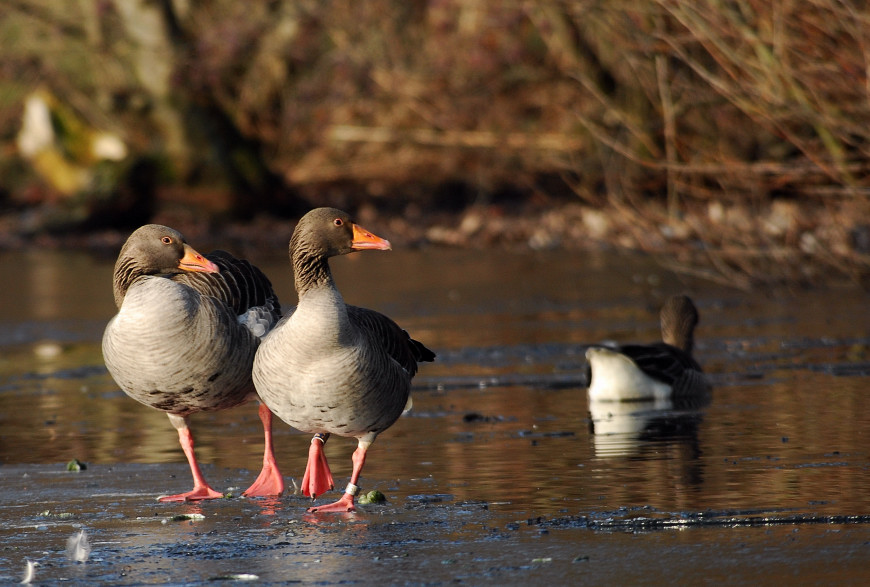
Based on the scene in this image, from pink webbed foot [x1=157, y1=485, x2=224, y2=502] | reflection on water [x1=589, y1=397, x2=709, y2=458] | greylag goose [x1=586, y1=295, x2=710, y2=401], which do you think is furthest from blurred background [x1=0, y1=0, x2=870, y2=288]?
pink webbed foot [x1=157, y1=485, x2=224, y2=502]

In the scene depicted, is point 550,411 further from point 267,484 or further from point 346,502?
point 346,502

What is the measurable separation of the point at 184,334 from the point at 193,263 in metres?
0.66

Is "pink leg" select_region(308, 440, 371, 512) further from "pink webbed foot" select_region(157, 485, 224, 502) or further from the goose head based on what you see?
the goose head

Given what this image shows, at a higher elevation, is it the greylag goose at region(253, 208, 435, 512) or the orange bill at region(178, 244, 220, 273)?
the orange bill at region(178, 244, 220, 273)

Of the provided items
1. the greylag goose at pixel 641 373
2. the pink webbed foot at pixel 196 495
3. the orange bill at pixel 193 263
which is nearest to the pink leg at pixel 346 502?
the pink webbed foot at pixel 196 495

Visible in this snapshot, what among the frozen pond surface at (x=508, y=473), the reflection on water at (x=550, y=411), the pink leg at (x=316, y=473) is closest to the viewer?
the frozen pond surface at (x=508, y=473)

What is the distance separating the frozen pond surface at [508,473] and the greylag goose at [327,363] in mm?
409

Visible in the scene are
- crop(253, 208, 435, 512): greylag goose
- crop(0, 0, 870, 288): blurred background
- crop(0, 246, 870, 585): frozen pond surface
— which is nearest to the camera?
crop(0, 246, 870, 585): frozen pond surface

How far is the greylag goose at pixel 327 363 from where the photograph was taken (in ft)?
20.5

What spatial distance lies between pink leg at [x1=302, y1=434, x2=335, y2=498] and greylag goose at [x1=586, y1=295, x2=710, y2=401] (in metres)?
2.61

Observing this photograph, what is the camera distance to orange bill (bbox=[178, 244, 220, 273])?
7292 mm

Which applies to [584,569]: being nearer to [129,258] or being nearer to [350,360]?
[350,360]

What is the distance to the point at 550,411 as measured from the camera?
907cm

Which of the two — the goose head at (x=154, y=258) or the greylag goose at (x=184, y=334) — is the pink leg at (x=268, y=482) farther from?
the goose head at (x=154, y=258)
